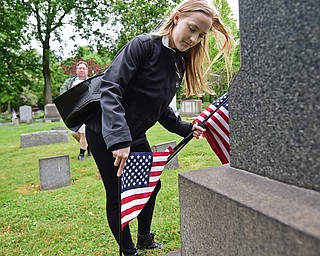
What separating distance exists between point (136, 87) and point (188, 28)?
16.1 inches

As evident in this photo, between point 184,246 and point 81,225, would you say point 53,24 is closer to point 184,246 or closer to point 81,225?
point 81,225

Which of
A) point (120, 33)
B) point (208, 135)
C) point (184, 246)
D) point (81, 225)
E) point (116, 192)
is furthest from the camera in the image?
point (120, 33)

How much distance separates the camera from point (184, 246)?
1496mm

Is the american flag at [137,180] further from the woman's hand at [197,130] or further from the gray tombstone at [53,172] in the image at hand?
the gray tombstone at [53,172]

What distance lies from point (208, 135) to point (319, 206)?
4.07 ft

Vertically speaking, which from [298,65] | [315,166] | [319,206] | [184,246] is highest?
[298,65]

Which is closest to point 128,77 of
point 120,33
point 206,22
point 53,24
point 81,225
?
point 206,22

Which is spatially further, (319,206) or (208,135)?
(208,135)

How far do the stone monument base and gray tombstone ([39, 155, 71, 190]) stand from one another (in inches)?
120

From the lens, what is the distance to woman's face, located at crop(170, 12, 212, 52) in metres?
1.60

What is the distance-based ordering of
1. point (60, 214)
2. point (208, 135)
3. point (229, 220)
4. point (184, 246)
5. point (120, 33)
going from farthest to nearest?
point (120, 33) < point (60, 214) < point (208, 135) < point (184, 246) < point (229, 220)

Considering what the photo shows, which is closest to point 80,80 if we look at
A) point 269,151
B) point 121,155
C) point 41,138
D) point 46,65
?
point 41,138

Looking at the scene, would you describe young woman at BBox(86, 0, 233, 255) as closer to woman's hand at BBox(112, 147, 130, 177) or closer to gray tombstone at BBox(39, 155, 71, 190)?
woman's hand at BBox(112, 147, 130, 177)

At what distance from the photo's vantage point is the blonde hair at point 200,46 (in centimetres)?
162
